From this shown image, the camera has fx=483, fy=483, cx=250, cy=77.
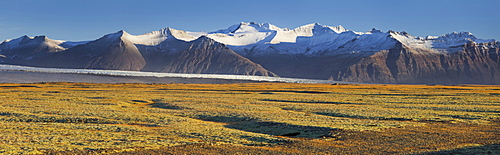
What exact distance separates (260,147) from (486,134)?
16.8 metres

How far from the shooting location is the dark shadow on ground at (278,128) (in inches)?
1319

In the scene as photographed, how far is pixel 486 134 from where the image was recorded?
1313 inches

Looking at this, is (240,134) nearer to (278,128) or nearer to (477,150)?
(278,128)

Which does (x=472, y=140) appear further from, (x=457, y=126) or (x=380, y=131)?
(x=457, y=126)

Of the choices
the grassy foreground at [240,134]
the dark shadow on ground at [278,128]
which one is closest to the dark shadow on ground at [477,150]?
the grassy foreground at [240,134]

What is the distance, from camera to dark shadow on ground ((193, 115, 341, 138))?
1319 inches

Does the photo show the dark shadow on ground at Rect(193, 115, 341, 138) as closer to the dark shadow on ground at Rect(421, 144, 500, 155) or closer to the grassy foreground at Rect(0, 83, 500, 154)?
the grassy foreground at Rect(0, 83, 500, 154)

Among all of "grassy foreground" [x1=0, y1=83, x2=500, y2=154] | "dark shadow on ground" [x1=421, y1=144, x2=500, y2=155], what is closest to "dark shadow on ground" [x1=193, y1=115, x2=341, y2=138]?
"grassy foreground" [x1=0, y1=83, x2=500, y2=154]

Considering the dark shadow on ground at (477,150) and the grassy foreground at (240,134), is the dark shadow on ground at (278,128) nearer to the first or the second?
the grassy foreground at (240,134)

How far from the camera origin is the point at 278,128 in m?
36.4

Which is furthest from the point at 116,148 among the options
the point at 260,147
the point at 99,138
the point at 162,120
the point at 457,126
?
the point at 457,126

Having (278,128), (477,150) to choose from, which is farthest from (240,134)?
(477,150)

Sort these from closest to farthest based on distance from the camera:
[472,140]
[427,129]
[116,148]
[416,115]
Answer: [116,148] < [472,140] < [427,129] < [416,115]

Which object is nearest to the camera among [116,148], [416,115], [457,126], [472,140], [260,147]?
[116,148]
